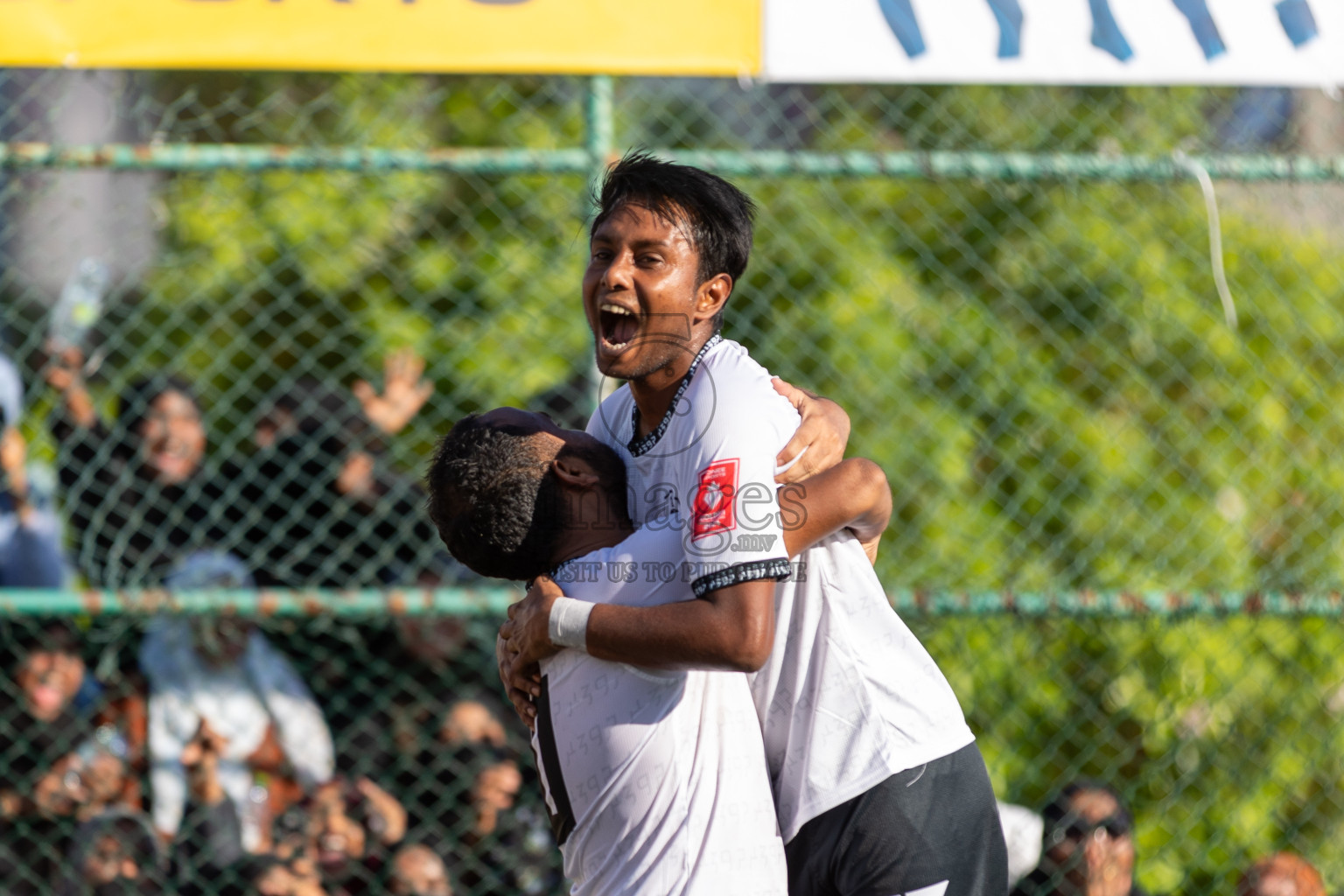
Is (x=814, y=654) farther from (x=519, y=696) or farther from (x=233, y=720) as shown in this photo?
(x=233, y=720)

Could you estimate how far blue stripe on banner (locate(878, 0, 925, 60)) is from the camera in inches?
132

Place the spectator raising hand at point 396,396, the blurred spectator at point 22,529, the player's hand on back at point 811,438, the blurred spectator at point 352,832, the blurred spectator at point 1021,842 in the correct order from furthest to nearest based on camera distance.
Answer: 1. the spectator raising hand at point 396,396
2. the blurred spectator at point 22,529
3. the blurred spectator at point 1021,842
4. the blurred spectator at point 352,832
5. the player's hand on back at point 811,438

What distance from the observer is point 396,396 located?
391cm

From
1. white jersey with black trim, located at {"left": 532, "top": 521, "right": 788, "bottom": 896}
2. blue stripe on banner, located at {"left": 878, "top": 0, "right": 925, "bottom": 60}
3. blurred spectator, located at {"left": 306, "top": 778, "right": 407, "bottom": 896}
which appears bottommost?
blurred spectator, located at {"left": 306, "top": 778, "right": 407, "bottom": 896}

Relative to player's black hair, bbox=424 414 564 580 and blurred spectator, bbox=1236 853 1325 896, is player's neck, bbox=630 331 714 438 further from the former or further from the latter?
blurred spectator, bbox=1236 853 1325 896

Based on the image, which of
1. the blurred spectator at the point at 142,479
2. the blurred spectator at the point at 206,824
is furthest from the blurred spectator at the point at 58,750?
the blurred spectator at the point at 142,479

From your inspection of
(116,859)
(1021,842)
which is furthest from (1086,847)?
(116,859)

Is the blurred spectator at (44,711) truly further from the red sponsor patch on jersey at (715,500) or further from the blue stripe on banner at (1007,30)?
the blue stripe on banner at (1007,30)

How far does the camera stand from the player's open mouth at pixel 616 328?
196cm

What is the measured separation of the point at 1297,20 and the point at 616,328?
2.46 metres

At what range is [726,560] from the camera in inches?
69.1

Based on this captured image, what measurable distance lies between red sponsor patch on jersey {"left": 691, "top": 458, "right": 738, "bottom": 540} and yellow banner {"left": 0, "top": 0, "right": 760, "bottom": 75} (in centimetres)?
181

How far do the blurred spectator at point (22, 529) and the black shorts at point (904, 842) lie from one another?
2.57m

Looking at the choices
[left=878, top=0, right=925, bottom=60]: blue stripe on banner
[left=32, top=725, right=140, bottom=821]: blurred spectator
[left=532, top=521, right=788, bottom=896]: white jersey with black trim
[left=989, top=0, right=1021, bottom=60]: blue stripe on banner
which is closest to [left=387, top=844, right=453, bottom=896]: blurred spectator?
[left=32, top=725, right=140, bottom=821]: blurred spectator
